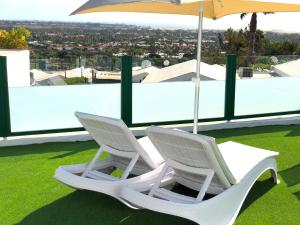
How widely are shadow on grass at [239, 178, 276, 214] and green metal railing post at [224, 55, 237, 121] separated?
3700 mm

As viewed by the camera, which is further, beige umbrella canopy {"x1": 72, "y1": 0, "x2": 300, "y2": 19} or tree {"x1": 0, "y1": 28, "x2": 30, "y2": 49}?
tree {"x1": 0, "y1": 28, "x2": 30, "y2": 49}

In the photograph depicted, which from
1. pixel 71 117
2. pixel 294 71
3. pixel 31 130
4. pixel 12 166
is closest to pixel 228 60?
pixel 294 71

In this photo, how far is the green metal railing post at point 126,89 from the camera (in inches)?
338

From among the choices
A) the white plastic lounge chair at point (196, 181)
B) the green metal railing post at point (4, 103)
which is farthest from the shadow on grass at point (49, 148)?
the white plastic lounge chair at point (196, 181)

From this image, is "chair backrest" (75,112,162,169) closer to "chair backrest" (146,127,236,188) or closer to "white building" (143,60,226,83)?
"chair backrest" (146,127,236,188)

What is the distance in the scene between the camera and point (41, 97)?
830cm

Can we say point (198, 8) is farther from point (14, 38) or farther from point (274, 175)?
point (14, 38)

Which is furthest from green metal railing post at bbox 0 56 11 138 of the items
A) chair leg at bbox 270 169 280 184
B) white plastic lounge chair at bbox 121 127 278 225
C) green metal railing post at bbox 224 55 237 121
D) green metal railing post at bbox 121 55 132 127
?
chair leg at bbox 270 169 280 184

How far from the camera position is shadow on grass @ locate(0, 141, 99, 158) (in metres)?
7.54

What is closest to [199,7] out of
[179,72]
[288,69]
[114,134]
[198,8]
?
[198,8]

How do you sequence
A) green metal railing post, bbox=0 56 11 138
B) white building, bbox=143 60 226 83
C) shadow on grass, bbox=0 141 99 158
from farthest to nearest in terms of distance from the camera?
white building, bbox=143 60 226 83, green metal railing post, bbox=0 56 11 138, shadow on grass, bbox=0 141 99 158

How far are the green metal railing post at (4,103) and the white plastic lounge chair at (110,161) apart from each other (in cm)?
309

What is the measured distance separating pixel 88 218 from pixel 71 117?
12.8 feet

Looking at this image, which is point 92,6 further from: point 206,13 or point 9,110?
point 9,110
